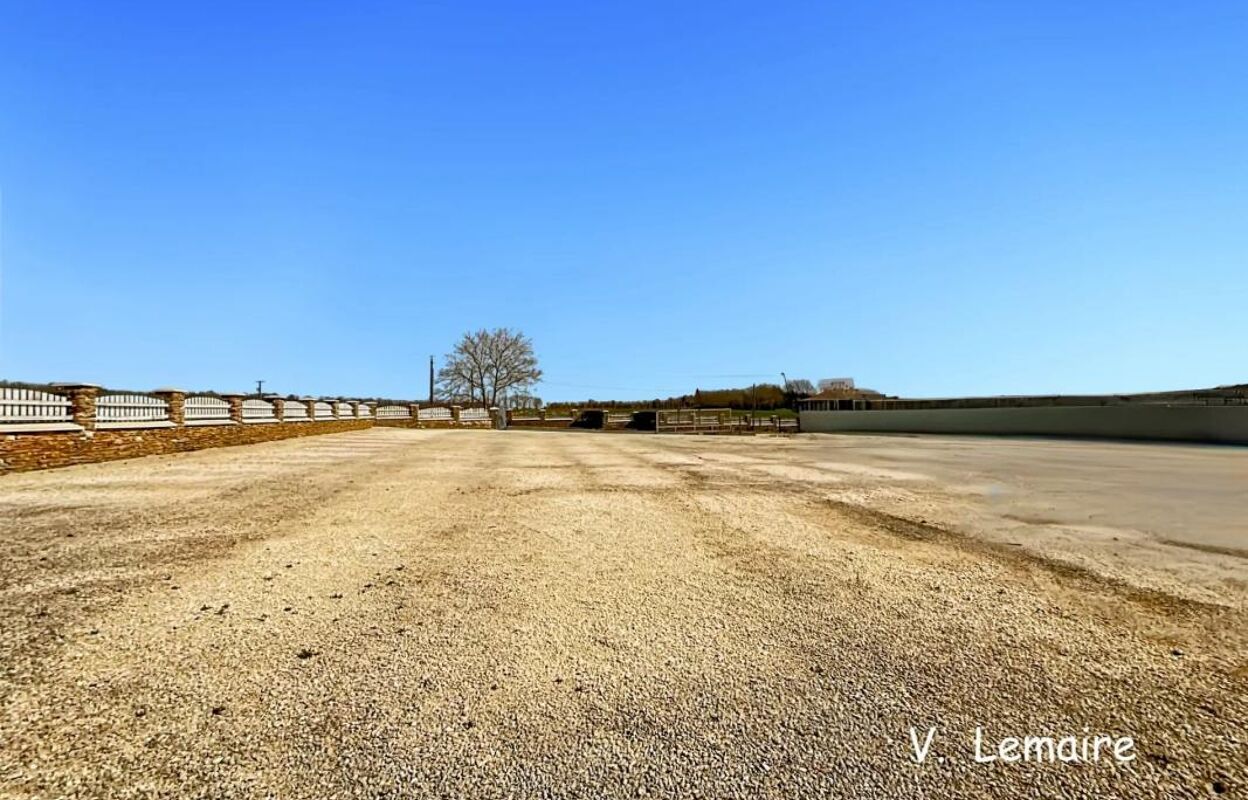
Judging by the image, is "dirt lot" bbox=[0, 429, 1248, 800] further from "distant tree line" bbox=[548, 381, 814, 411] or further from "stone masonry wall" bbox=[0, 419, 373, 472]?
"distant tree line" bbox=[548, 381, 814, 411]

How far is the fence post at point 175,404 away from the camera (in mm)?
12783

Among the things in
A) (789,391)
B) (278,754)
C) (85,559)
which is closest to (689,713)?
(278,754)

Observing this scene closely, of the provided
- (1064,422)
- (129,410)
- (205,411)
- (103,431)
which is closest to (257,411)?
(205,411)

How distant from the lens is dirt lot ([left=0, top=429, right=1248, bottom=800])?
6.72 feet

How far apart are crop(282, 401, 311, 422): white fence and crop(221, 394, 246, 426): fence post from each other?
3480 mm

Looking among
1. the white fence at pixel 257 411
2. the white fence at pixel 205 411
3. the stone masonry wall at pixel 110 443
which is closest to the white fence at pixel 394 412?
the white fence at pixel 257 411

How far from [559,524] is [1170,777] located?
4.78m

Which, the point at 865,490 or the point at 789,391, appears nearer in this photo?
the point at 865,490

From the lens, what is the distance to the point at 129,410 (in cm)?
A: 1160

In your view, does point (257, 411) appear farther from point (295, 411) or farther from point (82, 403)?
point (82, 403)

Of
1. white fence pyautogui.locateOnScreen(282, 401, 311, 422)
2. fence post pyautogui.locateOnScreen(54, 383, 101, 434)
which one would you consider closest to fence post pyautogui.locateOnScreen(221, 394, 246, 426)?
white fence pyautogui.locateOnScreen(282, 401, 311, 422)

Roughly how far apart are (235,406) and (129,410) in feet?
14.4

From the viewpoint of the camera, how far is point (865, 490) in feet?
28.9

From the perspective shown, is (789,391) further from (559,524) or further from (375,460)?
(559,524)
